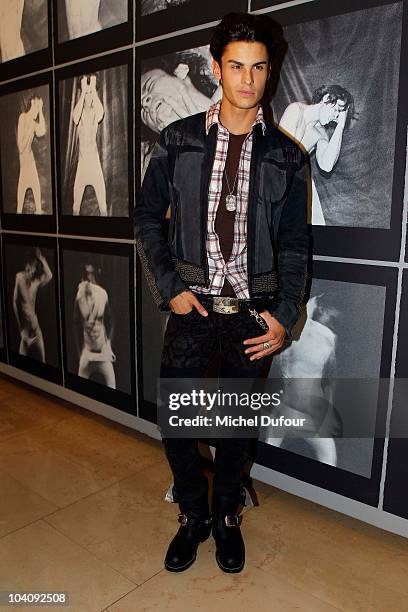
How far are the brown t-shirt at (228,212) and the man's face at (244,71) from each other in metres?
0.11

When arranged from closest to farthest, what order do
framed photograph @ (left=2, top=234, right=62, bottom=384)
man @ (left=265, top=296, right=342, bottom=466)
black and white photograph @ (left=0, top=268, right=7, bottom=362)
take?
man @ (left=265, top=296, right=342, bottom=466), framed photograph @ (left=2, top=234, right=62, bottom=384), black and white photograph @ (left=0, top=268, right=7, bottom=362)

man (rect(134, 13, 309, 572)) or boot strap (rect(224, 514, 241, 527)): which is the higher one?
man (rect(134, 13, 309, 572))

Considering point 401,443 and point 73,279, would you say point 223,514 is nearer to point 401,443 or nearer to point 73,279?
point 401,443

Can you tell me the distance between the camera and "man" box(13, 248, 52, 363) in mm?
3047

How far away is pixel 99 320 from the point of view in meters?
2.74

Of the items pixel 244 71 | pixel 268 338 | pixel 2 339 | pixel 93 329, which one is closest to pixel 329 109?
pixel 244 71

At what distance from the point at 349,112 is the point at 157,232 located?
2.62ft

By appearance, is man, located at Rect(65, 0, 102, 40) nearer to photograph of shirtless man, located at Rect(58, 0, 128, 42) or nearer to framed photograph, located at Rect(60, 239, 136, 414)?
photograph of shirtless man, located at Rect(58, 0, 128, 42)

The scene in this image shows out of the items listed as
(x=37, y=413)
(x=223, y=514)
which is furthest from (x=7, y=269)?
(x=223, y=514)

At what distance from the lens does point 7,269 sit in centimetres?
329

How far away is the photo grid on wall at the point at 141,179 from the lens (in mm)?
1775

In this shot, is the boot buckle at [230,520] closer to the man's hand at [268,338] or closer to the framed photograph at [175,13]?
the man's hand at [268,338]

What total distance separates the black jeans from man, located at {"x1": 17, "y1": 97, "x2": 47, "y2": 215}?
1.70 meters

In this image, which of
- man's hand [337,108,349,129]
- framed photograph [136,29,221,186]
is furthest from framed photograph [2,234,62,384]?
man's hand [337,108,349,129]
